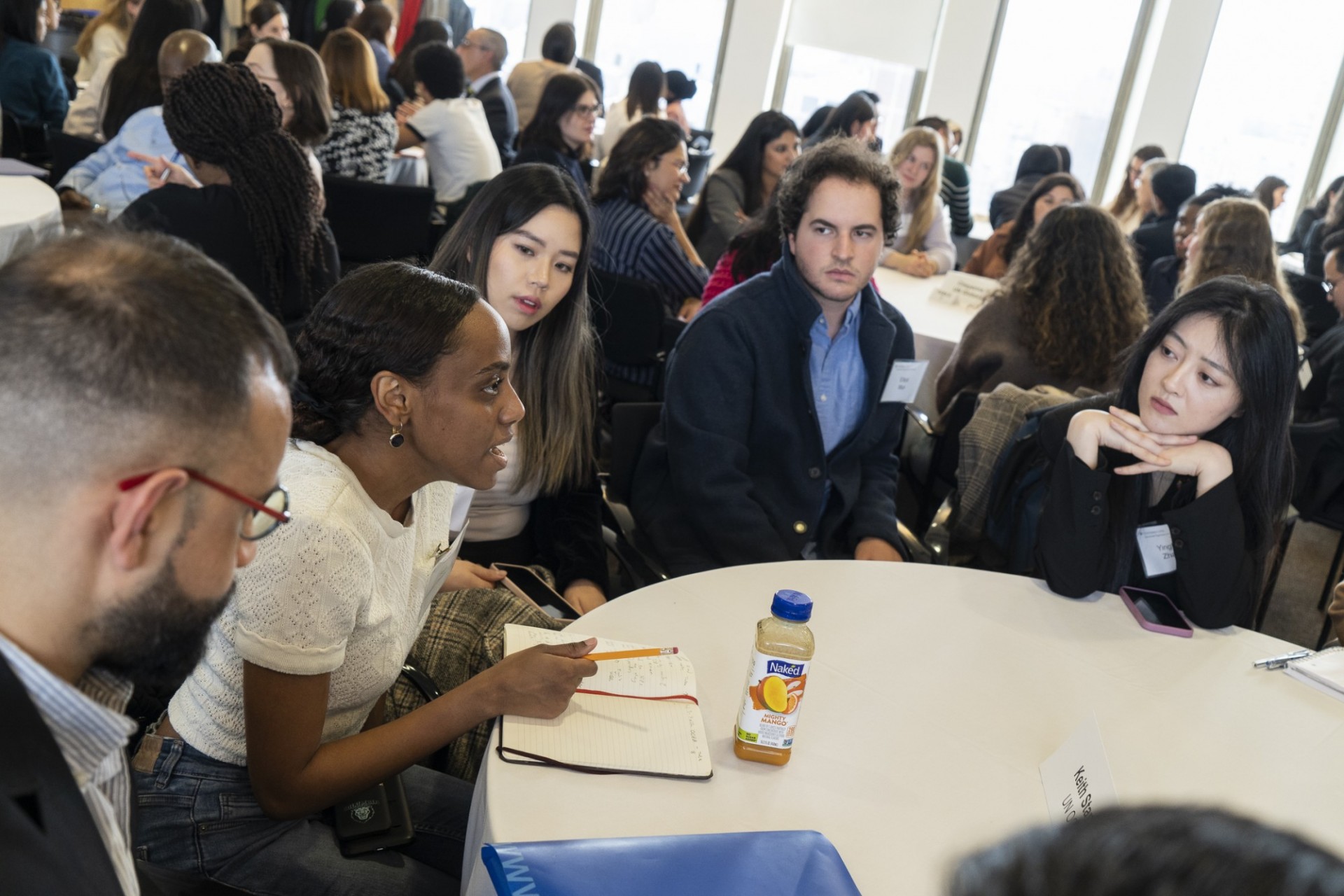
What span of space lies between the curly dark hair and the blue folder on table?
2293 millimetres

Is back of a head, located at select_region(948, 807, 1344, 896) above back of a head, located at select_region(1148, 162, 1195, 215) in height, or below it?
below

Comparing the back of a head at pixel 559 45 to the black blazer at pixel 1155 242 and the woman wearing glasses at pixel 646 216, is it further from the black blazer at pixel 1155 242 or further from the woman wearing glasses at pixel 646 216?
the black blazer at pixel 1155 242

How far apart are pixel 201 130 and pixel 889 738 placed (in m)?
2.52

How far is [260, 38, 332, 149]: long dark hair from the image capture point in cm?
380

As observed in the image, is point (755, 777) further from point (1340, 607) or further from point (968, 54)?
point (968, 54)

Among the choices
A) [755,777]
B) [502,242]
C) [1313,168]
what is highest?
[1313,168]

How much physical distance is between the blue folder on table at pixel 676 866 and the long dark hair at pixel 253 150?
2447 mm

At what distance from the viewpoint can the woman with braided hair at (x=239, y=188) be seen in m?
2.93

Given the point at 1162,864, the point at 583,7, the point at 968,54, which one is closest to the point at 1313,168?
the point at 968,54

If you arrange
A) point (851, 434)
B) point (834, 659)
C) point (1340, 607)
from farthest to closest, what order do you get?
point (851, 434), point (1340, 607), point (834, 659)

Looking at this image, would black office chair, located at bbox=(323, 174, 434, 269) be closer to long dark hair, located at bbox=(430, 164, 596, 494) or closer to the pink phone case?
long dark hair, located at bbox=(430, 164, 596, 494)

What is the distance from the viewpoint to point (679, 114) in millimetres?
8312

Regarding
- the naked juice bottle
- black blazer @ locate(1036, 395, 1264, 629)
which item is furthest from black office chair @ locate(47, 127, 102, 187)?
the naked juice bottle

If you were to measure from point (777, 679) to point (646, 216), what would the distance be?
297 centimetres
